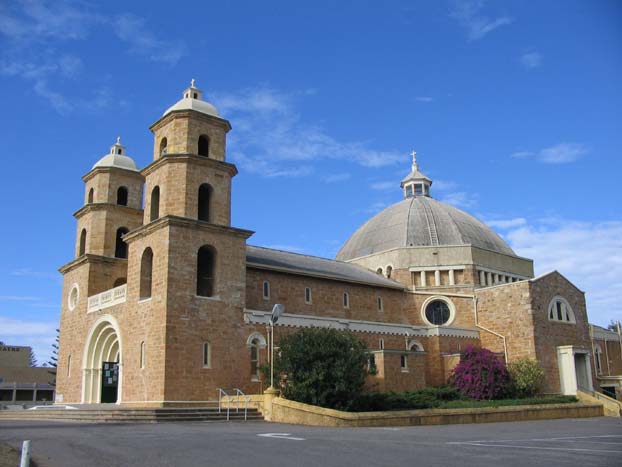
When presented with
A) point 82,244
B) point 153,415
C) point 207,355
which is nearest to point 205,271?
point 207,355

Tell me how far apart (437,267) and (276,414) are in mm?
21956

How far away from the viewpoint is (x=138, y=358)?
2702 cm

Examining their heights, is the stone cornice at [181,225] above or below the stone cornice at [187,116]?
below

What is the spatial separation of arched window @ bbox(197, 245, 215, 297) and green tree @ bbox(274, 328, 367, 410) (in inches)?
220

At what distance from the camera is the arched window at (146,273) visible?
28.2 m

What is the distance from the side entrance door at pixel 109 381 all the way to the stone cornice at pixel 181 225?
642 centimetres

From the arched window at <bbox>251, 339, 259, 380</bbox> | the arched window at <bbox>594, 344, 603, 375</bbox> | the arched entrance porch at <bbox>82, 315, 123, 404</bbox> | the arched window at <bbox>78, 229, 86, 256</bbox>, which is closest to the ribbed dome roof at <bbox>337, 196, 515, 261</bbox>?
the arched window at <bbox>594, 344, 603, 375</bbox>

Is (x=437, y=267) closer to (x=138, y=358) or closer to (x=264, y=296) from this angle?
(x=264, y=296)

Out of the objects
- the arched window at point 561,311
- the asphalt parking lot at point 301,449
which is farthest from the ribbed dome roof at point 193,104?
the arched window at point 561,311

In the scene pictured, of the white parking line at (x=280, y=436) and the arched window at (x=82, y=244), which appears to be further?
the arched window at (x=82, y=244)

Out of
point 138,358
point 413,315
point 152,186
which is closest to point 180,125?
point 152,186

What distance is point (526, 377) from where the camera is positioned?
33.4 metres

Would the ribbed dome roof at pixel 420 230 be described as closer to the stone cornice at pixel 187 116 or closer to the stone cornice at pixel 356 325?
the stone cornice at pixel 356 325

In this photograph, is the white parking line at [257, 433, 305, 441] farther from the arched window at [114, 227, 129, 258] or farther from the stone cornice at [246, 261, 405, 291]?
the arched window at [114, 227, 129, 258]
